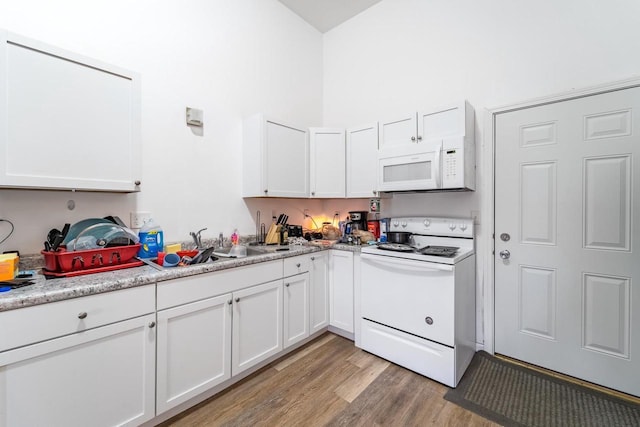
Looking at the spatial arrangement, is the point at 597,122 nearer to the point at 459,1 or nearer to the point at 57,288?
the point at 459,1

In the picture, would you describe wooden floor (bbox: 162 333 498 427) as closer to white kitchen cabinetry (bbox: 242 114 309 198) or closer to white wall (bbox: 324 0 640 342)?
white wall (bbox: 324 0 640 342)

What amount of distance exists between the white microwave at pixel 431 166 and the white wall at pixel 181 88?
4.15ft

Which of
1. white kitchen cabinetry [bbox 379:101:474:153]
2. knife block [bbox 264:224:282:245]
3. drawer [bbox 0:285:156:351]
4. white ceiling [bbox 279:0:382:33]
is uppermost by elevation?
white ceiling [bbox 279:0:382:33]

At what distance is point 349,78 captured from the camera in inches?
131

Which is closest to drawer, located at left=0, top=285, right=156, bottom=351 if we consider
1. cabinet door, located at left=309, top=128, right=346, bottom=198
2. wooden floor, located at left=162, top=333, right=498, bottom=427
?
wooden floor, located at left=162, top=333, right=498, bottom=427

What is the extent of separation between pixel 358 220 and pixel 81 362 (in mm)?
2394

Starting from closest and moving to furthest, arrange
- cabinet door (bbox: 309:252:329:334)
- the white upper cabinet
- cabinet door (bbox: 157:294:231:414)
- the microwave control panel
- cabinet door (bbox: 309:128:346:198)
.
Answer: the white upper cabinet → cabinet door (bbox: 157:294:231:414) → the microwave control panel → cabinet door (bbox: 309:252:329:334) → cabinet door (bbox: 309:128:346:198)

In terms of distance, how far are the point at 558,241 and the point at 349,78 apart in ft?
8.78

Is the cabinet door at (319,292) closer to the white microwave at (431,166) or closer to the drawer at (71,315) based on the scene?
the white microwave at (431,166)

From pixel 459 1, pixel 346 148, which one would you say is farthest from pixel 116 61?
pixel 459 1

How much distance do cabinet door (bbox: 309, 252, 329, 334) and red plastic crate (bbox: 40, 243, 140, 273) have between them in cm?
138

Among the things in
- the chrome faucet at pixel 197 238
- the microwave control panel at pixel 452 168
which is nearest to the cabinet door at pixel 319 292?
the chrome faucet at pixel 197 238

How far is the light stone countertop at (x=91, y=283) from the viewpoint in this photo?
1118 millimetres

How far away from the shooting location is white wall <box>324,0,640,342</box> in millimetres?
1889
